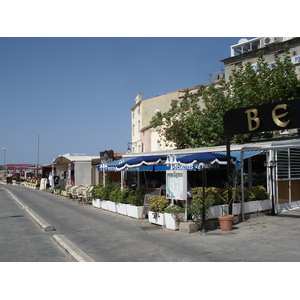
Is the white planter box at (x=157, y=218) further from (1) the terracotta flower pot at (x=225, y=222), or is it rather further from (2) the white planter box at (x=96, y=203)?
(2) the white planter box at (x=96, y=203)

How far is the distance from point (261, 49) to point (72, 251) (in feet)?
99.5

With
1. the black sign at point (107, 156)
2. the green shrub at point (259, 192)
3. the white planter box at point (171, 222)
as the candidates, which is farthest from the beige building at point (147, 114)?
the white planter box at point (171, 222)

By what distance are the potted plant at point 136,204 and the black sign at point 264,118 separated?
4.57 m

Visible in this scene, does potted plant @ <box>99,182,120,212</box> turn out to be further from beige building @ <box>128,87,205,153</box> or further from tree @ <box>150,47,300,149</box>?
beige building @ <box>128,87,205,153</box>

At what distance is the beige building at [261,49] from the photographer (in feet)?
97.6

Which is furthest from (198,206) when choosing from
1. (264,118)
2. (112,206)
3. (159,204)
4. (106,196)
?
(106,196)

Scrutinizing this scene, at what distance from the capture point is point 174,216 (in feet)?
35.8

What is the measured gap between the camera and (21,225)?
492 inches

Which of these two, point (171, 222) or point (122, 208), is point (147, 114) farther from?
point (171, 222)

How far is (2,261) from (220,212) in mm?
6943

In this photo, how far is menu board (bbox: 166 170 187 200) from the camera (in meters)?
10.8

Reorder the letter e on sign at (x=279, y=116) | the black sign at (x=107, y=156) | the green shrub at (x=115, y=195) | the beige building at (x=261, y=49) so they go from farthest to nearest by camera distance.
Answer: the beige building at (x=261, y=49)
the black sign at (x=107, y=156)
the green shrub at (x=115, y=195)
the letter e on sign at (x=279, y=116)

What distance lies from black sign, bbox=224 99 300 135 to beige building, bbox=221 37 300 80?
20.3 metres

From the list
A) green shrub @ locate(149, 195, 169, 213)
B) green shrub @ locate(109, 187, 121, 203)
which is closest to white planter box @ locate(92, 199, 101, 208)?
green shrub @ locate(109, 187, 121, 203)
